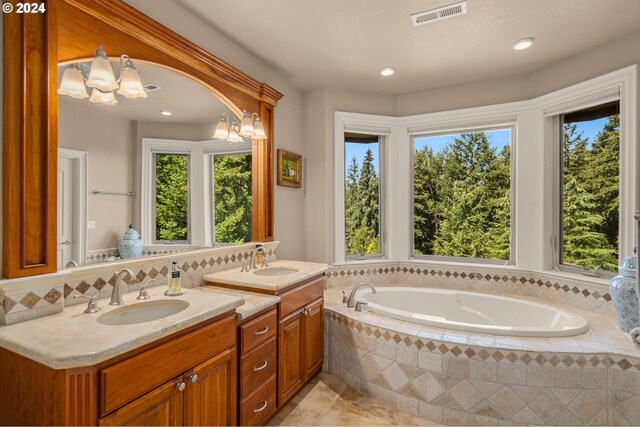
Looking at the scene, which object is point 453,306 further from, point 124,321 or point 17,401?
point 17,401

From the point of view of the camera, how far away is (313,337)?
2.42 m

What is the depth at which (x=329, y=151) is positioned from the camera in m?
3.32

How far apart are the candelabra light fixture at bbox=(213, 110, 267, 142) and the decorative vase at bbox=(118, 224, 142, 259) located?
0.87 metres

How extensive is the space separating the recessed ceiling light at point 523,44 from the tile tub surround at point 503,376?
6.86 feet

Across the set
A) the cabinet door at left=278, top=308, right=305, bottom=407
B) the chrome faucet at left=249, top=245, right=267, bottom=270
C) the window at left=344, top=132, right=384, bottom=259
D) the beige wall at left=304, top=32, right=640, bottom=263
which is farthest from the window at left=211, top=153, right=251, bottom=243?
the window at left=344, top=132, right=384, bottom=259

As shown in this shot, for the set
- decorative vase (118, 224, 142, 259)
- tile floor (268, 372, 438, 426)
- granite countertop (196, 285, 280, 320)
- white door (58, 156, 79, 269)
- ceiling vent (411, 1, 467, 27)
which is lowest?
tile floor (268, 372, 438, 426)

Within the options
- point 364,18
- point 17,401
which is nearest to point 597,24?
point 364,18

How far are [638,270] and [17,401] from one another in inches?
118

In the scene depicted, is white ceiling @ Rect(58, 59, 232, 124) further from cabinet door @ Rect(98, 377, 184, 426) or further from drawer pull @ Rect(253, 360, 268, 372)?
drawer pull @ Rect(253, 360, 268, 372)

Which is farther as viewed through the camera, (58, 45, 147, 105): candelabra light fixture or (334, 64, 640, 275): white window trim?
(334, 64, 640, 275): white window trim

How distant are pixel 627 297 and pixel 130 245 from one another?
3070mm

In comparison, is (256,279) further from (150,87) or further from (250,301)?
(150,87)

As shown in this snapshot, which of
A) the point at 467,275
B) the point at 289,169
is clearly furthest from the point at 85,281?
the point at 467,275

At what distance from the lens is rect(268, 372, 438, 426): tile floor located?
2.03 meters
